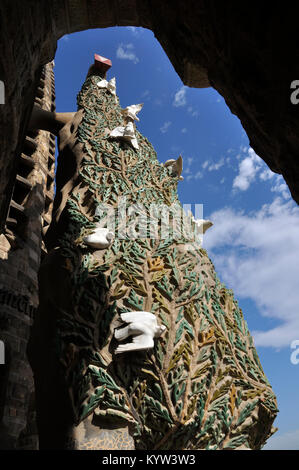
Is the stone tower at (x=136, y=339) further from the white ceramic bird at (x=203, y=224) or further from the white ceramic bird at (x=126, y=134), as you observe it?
the white ceramic bird at (x=126, y=134)

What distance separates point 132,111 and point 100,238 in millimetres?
2904

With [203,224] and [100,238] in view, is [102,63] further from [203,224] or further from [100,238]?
[100,238]

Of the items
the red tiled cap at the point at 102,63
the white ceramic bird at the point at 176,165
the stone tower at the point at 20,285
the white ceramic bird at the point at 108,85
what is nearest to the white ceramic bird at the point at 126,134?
the white ceramic bird at the point at 176,165

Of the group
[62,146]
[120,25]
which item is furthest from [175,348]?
[120,25]

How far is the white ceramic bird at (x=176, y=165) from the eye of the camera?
4824 mm

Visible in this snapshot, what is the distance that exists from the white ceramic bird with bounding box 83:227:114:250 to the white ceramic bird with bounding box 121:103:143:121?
8.72 feet

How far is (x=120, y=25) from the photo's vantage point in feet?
13.3

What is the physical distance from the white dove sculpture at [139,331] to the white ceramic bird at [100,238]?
0.72 metres

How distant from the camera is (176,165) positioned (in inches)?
192

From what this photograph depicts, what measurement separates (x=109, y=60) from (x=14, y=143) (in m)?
5.03

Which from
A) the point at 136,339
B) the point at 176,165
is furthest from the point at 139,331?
the point at 176,165

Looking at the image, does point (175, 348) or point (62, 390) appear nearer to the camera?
point (62, 390)
